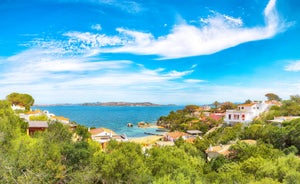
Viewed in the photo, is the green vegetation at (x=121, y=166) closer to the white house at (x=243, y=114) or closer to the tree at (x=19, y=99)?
the white house at (x=243, y=114)

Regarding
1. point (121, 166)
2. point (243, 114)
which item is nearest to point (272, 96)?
point (243, 114)

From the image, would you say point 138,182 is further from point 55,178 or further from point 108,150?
point 108,150

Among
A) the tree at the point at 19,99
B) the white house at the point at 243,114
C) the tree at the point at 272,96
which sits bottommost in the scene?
the white house at the point at 243,114

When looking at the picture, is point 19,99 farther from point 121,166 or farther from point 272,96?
point 272,96

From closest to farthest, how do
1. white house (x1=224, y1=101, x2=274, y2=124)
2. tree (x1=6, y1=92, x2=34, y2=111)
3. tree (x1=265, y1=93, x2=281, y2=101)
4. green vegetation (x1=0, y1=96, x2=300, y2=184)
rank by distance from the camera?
1. green vegetation (x1=0, y1=96, x2=300, y2=184)
2. white house (x1=224, y1=101, x2=274, y2=124)
3. tree (x1=6, y1=92, x2=34, y2=111)
4. tree (x1=265, y1=93, x2=281, y2=101)

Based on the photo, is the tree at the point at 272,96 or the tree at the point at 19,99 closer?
the tree at the point at 19,99

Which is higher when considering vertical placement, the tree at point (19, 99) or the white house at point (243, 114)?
the tree at point (19, 99)

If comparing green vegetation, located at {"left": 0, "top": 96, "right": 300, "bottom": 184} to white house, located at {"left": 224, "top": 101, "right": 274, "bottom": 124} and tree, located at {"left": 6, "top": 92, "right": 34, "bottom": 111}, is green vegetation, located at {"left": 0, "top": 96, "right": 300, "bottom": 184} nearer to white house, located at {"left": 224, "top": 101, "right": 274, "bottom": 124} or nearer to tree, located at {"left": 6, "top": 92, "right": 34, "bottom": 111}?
white house, located at {"left": 224, "top": 101, "right": 274, "bottom": 124}

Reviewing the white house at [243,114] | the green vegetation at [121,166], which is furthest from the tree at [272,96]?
the green vegetation at [121,166]

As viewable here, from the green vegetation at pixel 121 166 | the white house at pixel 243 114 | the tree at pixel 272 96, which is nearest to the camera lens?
the green vegetation at pixel 121 166

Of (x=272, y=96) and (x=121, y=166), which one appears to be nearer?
(x=121, y=166)

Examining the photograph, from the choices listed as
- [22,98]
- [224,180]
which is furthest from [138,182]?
[22,98]

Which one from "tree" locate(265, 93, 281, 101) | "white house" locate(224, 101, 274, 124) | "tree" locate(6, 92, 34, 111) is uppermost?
"tree" locate(265, 93, 281, 101)

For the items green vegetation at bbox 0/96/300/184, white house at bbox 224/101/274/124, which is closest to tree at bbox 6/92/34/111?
green vegetation at bbox 0/96/300/184
